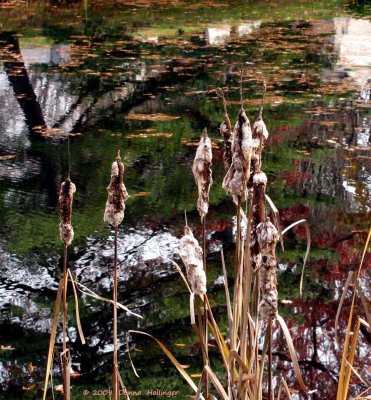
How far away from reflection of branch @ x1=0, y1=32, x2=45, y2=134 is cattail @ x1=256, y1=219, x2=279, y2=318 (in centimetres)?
613

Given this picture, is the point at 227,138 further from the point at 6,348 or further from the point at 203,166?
the point at 6,348

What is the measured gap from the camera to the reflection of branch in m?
7.47

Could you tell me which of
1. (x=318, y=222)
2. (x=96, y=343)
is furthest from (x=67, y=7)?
(x=96, y=343)

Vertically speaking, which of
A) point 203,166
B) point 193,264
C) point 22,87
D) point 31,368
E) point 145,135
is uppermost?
point 203,166

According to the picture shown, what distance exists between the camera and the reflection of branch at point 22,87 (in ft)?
24.5

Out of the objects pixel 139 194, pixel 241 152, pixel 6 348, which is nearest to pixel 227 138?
pixel 241 152

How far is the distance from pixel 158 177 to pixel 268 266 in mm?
4650

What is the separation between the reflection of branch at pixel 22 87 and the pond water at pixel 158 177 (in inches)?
1.1

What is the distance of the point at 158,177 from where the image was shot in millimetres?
5727

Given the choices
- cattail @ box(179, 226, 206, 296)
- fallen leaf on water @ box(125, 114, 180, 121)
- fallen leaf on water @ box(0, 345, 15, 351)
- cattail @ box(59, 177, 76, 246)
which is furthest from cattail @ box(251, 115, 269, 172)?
fallen leaf on water @ box(125, 114, 180, 121)

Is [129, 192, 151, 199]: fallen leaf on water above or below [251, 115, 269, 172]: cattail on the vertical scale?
below

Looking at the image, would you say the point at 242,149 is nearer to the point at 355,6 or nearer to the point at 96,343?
the point at 96,343

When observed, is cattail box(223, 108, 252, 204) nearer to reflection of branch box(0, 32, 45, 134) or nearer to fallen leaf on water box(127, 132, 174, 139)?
fallen leaf on water box(127, 132, 174, 139)

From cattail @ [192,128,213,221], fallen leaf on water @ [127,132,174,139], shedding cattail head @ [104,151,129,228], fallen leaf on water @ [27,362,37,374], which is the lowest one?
fallen leaf on water @ [27,362,37,374]
